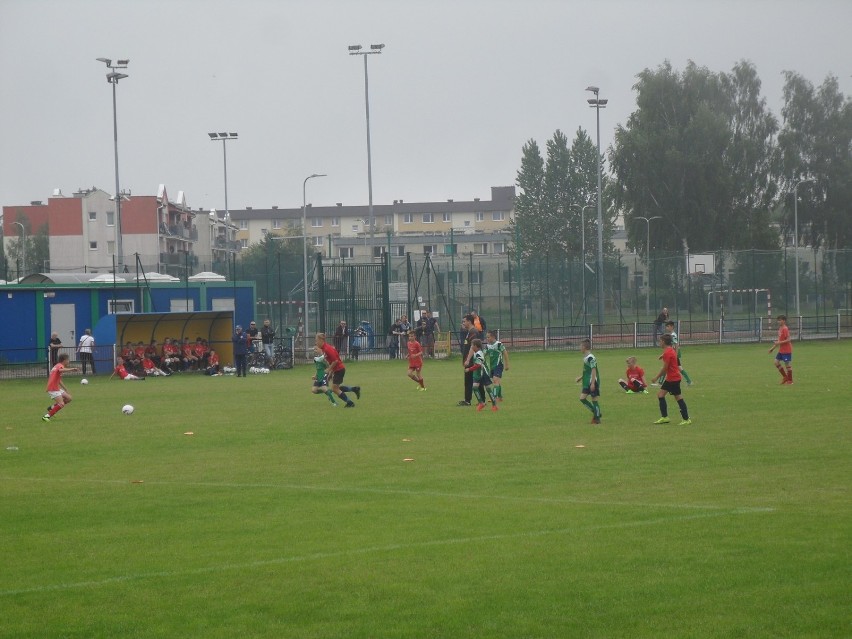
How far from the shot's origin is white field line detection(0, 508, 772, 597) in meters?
8.93

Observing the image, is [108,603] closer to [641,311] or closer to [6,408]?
[6,408]

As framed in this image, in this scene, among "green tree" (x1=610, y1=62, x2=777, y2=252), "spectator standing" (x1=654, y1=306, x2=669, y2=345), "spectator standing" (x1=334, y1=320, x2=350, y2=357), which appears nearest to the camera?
"spectator standing" (x1=334, y1=320, x2=350, y2=357)

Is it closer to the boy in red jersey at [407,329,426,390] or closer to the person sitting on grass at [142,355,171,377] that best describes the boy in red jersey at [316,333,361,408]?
the boy in red jersey at [407,329,426,390]

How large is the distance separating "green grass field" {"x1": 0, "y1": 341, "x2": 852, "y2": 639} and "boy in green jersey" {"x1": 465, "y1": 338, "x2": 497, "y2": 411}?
1.38 m

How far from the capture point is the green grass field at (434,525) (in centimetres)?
785

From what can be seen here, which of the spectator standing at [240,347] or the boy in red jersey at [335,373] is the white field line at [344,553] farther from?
the spectator standing at [240,347]

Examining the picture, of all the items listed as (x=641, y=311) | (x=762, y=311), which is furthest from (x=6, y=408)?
(x=762, y=311)

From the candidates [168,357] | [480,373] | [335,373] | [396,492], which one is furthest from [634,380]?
[168,357]

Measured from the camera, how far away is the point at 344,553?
9875 millimetres

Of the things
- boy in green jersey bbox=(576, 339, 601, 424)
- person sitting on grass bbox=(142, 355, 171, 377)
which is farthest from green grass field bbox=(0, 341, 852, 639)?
person sitting on grass bbox=(142, 355, 171, 377)

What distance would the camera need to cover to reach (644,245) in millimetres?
77875

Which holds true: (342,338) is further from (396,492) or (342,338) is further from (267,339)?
(396,492)

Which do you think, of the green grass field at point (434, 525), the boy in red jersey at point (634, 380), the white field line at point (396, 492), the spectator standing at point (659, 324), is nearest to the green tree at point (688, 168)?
the spectator standing at point (659, 324)

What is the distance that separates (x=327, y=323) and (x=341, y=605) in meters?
42.7
